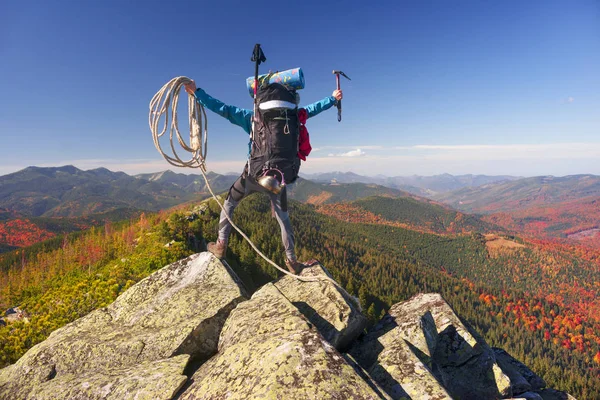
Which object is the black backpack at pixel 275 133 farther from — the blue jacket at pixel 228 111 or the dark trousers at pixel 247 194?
the dark trousers at pixel 247 194

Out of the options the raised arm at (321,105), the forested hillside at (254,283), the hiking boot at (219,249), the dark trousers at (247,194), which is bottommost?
the forested hillside at (254,283)

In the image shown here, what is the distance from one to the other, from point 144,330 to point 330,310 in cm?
434

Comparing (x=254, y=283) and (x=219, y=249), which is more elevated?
(x=219, y=249)

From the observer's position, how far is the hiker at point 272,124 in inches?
240

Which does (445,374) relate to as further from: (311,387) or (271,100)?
(271,100)

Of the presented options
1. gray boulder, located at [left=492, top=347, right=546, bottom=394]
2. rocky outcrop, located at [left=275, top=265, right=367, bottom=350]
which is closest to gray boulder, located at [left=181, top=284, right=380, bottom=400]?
rocky outcrop, located at [left=275, top=265, right=367, bottom=350]

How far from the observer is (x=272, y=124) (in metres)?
6.17

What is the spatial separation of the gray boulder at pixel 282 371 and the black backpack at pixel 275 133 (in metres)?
3.32

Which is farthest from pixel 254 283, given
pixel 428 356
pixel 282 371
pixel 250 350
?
pixel 282 371

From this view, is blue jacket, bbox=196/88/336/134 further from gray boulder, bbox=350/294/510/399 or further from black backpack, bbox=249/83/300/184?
gray boulder, bbox=350/294/510/399

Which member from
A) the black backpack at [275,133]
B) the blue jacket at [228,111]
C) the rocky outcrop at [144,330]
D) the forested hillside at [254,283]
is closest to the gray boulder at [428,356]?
the rocky outcrop at [144,330]

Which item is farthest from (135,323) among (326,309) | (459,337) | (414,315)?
(459,337)

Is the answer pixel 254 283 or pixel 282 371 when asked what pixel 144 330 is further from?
pixel 254 283

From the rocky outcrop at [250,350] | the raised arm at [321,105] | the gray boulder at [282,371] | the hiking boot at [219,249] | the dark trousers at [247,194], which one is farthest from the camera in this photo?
the hiking boot at [219,249]
